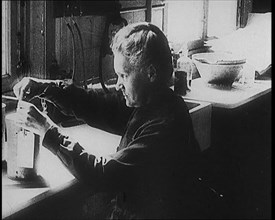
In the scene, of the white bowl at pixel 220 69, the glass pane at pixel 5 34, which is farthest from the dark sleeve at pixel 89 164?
the white bowl at pixel 220 69

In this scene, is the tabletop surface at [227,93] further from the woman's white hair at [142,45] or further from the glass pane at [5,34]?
the glass pane at [5,34]

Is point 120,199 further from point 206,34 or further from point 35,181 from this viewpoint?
point 206,34

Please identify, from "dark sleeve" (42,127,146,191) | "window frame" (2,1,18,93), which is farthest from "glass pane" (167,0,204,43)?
"dark sleeve" (42,127,146,191)

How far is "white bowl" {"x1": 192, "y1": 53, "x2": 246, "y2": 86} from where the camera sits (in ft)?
9.81

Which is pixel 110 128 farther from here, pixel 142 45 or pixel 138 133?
pixel 142 45

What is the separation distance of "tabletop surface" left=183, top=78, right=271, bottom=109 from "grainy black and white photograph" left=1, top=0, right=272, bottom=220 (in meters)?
0.01

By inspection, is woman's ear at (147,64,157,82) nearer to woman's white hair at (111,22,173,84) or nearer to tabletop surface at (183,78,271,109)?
woman's white hair at (111,22,173,84)

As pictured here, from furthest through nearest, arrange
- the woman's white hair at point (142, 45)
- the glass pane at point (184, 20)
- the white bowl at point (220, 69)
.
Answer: the glass pane at point (184, 20) → the white bowl at point (220, 69) → the woman's white hair at point (142, 45)

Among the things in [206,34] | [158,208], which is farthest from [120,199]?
[206,34]

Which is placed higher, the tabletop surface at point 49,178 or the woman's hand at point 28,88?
the woman's hand at point 28,88

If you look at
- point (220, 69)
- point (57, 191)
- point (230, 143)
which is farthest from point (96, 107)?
point (220, 69)

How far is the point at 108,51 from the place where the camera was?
92.1 inches

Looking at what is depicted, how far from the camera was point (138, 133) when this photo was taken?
1.91m

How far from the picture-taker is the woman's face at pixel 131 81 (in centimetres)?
193
